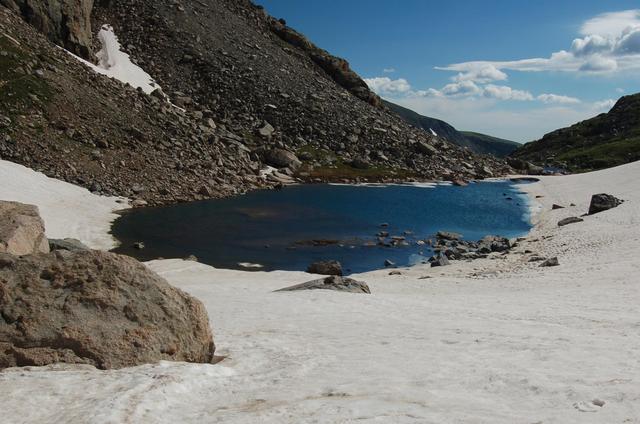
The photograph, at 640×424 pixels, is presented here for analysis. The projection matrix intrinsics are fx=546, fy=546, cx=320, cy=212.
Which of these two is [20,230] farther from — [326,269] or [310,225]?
[310,225]

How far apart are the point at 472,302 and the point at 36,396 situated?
611 inches

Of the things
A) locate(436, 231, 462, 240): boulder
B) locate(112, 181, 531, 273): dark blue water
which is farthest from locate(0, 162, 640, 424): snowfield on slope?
locate(436, 231, 462, 240): boulder

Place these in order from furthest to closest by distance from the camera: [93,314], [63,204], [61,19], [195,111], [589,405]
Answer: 1. [195,111]
2. [61,19]
3. [63,204]
4. [93,314]
5. [589,405]

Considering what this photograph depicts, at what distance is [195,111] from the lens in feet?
257

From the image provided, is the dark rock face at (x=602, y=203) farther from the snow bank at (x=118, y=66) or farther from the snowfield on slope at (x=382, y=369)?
the snow bank at (x=118, y=66)

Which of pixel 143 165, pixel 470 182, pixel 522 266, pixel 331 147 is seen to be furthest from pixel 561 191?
pixel 143 165

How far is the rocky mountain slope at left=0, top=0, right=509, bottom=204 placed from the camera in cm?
4994

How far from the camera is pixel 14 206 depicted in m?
17.9

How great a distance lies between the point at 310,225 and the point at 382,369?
3588 centimetres

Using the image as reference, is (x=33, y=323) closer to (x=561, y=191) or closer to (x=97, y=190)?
(x=97, y=190)

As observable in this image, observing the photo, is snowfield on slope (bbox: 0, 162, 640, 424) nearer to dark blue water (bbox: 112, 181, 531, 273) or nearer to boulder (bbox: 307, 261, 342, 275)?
boulder (bbox: 307, 261, 342, 275)

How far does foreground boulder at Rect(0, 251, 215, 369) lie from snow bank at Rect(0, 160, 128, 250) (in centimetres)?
2392

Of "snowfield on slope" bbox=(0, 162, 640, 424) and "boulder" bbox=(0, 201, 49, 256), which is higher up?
"boulder" bbox=(0, 201, 49, 256)

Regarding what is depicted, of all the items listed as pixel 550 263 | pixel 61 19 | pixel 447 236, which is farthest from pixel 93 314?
pixel 61 19
